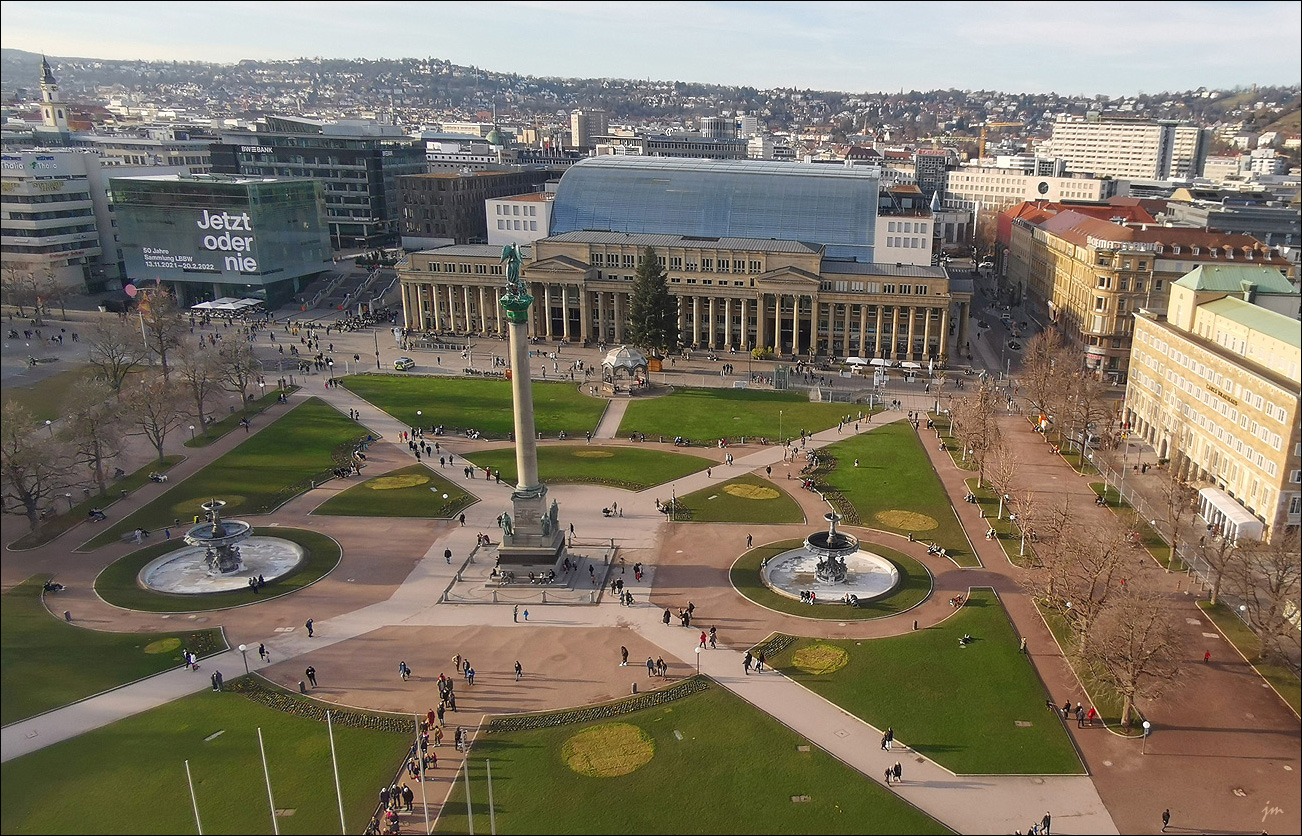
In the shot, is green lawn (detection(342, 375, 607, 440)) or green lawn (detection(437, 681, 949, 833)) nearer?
green lawn (detection(437, 681, 949, 833))

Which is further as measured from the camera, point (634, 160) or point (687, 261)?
point (634, 160)

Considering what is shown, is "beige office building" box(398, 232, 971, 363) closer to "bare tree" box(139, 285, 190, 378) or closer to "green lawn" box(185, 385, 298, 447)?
"green lawn" box(185, 385, 298, 447)

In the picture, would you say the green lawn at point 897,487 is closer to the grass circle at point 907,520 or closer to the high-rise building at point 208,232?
the grass circle at point 907,520

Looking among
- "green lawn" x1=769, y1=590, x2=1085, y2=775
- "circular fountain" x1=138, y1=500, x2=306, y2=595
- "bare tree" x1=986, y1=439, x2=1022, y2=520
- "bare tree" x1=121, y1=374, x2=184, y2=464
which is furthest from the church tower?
"bare tree" x1=986, y1=439, x2=1022, y2=520

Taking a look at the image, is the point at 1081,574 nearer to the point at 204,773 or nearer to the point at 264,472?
the point at 204,773

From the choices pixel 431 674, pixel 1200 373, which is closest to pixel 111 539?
pixel 431 674

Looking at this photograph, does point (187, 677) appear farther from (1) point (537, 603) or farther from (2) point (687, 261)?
(2) point (687, 261)

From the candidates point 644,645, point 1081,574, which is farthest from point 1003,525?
point 644,645
